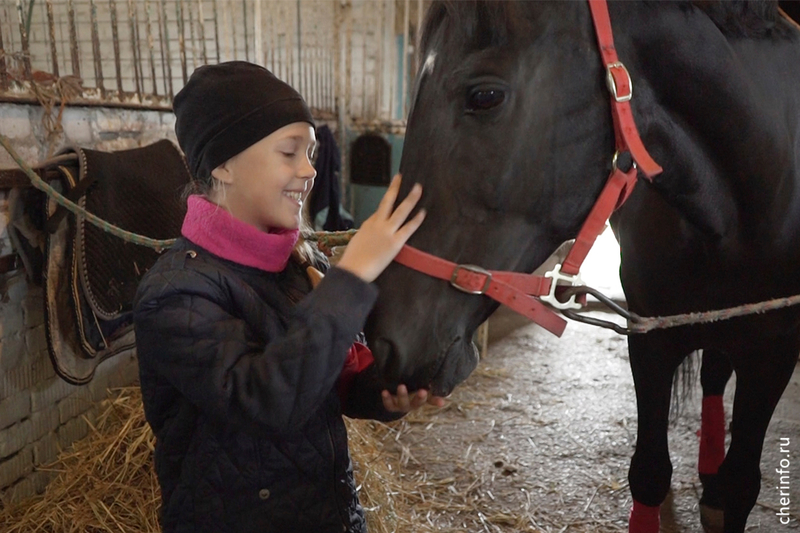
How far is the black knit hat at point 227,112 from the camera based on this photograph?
0.79 m

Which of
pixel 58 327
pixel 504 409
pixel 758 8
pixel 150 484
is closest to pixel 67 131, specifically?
pixel 58 327

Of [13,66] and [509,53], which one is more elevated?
[509,53]

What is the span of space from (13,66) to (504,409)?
6.80ft

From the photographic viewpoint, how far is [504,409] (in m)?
2.44

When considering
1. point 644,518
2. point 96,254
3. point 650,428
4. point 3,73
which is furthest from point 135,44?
point 644,518

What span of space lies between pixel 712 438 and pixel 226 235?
1692mm

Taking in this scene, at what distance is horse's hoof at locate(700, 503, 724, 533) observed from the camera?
5.19 ft

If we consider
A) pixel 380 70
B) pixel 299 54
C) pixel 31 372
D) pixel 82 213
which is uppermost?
pixel 299 54

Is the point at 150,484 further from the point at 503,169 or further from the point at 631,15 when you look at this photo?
the point at 631,15

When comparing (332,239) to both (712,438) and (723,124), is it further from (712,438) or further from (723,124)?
(712,438)

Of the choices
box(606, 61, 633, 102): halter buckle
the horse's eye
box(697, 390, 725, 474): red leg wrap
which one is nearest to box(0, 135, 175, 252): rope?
the horse's eye

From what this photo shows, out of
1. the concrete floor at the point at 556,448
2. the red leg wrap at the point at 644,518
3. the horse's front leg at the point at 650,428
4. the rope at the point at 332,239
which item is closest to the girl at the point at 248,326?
the rope at the point at 332,239

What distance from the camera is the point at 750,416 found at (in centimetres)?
130

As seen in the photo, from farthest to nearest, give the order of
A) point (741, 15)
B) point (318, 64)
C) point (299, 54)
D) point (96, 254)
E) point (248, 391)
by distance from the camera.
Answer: point (318, 64)
point (299, 54)
point (96, 254)
point (741, 15)
point (248, 391)
